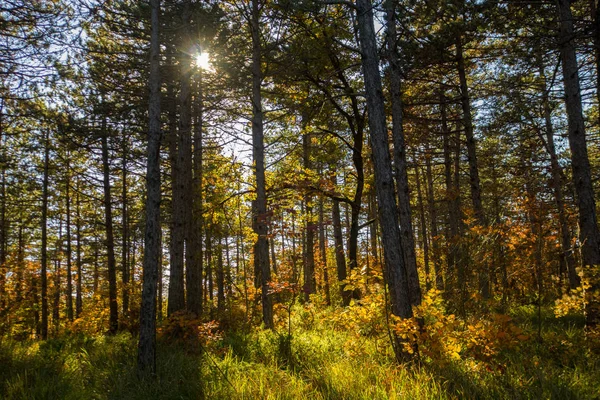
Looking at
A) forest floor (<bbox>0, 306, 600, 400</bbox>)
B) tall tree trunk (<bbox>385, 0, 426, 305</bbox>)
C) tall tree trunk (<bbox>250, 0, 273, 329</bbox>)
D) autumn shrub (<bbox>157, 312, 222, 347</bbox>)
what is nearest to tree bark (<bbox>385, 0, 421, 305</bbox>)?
tall tree trunk (<bbox>385, 0, 426, 305</bbox>)

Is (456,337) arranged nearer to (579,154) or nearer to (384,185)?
(384,185)

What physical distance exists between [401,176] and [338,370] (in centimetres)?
411

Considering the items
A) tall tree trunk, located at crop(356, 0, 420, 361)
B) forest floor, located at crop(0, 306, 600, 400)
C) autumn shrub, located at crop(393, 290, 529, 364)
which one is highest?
tall tree trunk, located at crop(356, 0, 420, 361)

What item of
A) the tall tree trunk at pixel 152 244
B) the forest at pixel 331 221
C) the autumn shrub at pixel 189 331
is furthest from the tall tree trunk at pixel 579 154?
the tall tree trunk at pixel 152 244

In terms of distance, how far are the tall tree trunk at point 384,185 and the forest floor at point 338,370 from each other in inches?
20.5

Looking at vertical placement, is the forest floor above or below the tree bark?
below

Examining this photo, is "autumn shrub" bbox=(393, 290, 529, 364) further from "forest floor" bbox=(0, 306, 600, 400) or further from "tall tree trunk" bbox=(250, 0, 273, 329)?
"tall tree trunk" bbox=(250, 0, 273, 329)

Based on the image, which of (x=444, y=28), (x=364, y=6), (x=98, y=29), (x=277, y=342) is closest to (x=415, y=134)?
(x=444, y=28)

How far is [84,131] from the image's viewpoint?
9594mm

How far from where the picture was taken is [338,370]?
13.8ft

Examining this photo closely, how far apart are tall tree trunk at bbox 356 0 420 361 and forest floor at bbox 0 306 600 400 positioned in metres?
0.52

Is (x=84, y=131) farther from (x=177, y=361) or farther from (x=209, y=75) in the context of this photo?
(x=177, y=361)

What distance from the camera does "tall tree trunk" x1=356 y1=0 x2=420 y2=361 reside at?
187 inches

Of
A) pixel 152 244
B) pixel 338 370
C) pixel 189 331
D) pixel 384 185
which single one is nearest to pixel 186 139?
pixel 152 244
